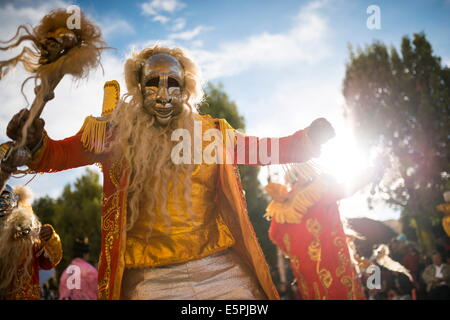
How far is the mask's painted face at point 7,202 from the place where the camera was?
12.9 feet

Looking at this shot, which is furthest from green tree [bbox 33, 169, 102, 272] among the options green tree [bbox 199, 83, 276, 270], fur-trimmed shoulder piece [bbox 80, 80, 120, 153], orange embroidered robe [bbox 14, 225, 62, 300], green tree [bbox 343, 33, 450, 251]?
fur-trimmed shoulder piece [bbox 80, 80, 120, 153]

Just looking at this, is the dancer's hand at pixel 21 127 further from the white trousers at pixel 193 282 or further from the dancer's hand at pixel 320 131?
the dancer's hand at pixel 320 131

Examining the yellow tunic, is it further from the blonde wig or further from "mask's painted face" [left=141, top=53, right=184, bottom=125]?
"mask's painted face" [left=141, top=53, right=184, bottom=125]

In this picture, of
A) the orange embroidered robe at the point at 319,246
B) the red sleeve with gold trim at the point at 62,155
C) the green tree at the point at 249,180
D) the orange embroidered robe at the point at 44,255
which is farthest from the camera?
the green tree at the point at 249,180

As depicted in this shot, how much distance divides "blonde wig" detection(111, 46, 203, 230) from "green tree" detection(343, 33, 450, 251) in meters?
16.4

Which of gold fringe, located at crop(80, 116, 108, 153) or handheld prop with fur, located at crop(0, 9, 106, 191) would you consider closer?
handheld prop with fur, located at crop(0, 9, 106, 191)

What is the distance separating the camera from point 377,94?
66.0 ft

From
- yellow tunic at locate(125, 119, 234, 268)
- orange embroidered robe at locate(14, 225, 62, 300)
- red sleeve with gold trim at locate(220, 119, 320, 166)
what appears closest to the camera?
yellow tunic at locate(125, 119, 234, 268)

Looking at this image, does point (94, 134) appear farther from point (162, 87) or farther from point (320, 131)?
point (320, 131)

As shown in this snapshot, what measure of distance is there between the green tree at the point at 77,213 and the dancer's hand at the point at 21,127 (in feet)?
63.3

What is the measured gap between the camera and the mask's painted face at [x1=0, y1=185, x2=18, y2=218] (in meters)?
3.93

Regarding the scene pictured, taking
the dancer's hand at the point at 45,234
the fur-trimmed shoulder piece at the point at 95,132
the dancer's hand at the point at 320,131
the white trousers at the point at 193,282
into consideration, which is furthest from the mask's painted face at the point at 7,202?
the dancer's hand at the point at 320,131

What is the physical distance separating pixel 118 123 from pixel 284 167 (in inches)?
47.8

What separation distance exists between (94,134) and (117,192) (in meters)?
0.42
